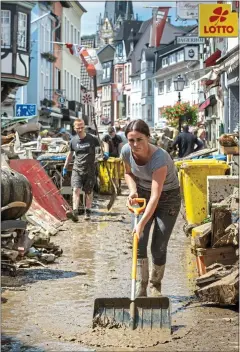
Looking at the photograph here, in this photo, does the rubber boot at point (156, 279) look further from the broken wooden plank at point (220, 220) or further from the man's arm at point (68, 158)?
the man's arm at point (68, 158)

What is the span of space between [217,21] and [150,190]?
46.2 feet

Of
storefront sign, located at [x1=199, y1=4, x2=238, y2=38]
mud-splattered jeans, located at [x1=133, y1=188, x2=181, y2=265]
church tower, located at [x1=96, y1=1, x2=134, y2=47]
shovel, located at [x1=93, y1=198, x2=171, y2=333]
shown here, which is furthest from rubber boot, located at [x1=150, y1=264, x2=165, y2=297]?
church tower, located at [x1=96, y1=1, x2=134, y2=47]

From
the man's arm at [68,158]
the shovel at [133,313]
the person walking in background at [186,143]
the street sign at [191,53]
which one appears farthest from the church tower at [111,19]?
the shovel at [133,313]

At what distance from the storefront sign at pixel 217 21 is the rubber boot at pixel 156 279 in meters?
13.2

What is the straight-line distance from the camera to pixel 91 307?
7.01 metres

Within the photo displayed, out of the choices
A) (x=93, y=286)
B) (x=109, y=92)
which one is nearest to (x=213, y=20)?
(x=93, y=286)

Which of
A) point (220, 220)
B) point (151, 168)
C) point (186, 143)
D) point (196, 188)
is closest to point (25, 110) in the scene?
point (186, 143)

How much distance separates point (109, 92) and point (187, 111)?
6834 centimetres

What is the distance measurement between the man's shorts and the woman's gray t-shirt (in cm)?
705

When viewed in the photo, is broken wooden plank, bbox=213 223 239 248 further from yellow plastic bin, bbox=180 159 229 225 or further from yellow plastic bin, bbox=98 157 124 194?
yellow plastic bin, bbox=98 157 124 194

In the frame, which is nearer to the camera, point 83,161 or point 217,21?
point 83,161

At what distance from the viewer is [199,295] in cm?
705

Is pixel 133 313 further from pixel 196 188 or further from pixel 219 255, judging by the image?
pixel 196 188

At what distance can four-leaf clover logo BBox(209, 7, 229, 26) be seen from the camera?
2006 cm
